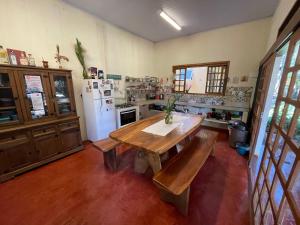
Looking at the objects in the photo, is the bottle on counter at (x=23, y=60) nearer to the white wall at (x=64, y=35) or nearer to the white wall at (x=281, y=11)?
the white wall at (x=64, y=35)

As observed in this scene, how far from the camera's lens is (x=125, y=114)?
3.64 metres

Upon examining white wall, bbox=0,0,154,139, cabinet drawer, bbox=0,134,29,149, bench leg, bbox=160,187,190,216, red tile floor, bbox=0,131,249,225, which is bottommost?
red tile floor, bbox=0,131,249,225

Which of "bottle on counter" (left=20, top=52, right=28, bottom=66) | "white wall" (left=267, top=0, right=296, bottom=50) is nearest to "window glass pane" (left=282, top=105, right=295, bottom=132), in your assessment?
"white wall" (left=267, top=0, right=296, bottom=50)

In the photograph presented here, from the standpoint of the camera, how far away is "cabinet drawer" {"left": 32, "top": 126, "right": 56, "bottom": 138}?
2194mm

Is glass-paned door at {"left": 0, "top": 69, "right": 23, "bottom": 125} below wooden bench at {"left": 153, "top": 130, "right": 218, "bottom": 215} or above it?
above

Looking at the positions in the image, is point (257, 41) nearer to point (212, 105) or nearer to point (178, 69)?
point (212, 105)

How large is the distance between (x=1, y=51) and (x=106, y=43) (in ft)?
6.89

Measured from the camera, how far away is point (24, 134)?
2082 millimetres

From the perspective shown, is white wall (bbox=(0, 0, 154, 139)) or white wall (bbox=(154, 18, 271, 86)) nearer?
white wall (bbox=(0, 0, 154, 139))

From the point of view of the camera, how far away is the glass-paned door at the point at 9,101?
75.9 inches

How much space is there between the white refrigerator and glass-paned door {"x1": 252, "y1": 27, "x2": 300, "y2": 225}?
2998 millimetres

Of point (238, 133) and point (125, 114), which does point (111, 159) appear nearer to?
point (125, 114)

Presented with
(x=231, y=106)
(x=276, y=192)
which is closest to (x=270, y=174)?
(x=276, y=192)

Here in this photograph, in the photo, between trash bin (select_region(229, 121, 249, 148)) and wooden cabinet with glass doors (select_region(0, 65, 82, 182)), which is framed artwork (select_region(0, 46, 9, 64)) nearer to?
wooden cabinet with glass doors (select_region(0, 65, 82, 182))
